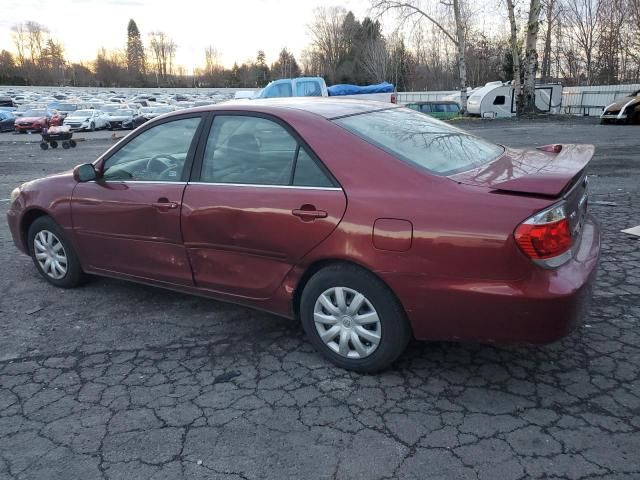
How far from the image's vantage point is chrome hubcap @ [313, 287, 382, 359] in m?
3.00

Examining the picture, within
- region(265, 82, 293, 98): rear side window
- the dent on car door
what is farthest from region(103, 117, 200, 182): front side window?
region(265, 82, 293, 98): rear side window

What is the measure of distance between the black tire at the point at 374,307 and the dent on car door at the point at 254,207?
0.20m

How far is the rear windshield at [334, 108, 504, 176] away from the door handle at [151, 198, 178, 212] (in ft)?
4.07

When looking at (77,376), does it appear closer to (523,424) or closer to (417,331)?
A: (417,331)

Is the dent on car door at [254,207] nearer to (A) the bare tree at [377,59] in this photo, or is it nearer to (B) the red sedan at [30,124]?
(B) the red sedan at [30,124]

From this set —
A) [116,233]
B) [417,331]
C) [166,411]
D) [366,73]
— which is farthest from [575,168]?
[366,73]

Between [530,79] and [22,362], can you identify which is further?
[530,79]

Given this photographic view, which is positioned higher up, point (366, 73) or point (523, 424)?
→ point (366, 73)

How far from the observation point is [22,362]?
3.47 meters

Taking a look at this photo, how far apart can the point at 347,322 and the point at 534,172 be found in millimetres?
1328

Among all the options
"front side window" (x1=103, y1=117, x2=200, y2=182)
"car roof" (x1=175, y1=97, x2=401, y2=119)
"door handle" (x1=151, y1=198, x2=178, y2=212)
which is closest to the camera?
"car roof" (x1=175, y1=97, x2=401, y2=119)

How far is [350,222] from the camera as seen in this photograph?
2.89 meters

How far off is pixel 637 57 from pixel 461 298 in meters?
45.3

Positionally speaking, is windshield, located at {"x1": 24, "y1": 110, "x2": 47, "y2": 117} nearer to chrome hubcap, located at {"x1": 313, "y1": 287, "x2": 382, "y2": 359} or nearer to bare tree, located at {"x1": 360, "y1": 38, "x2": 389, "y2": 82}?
chrome hubcap, located at {"x1": 313, "y1": 287, "x2": 382, "y2": 359}
